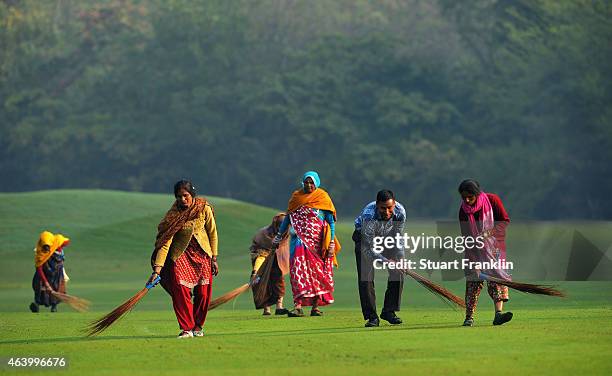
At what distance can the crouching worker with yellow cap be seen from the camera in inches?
916

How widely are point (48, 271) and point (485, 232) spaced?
10412mm

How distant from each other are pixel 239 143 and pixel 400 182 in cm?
1036

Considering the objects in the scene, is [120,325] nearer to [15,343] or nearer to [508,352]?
[15,343]

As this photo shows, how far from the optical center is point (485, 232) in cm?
1513

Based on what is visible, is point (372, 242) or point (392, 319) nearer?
point (372, 242)

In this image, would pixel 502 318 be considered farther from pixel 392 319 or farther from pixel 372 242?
pixel 372 242

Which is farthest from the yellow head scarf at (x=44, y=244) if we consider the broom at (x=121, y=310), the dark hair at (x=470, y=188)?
the dark hair at (x=470, y=188)

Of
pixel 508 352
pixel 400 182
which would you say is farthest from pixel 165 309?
pixel 400 182

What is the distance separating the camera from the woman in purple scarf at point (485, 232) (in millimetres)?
15133

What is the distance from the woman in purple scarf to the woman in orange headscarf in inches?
125

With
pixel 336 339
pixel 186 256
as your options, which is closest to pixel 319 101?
pixel 186 256

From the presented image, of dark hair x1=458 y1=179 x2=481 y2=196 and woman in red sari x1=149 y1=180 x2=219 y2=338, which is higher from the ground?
dark hair x1=458 y1=179 x2=481 y2=196

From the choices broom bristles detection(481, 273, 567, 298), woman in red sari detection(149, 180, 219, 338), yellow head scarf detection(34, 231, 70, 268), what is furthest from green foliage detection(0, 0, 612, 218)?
woman in red sari detection(149, 180, 219, 338)

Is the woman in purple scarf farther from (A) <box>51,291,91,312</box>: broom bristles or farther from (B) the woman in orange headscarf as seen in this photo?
(A) <box>51,291,91,312</box>: broom bristles
